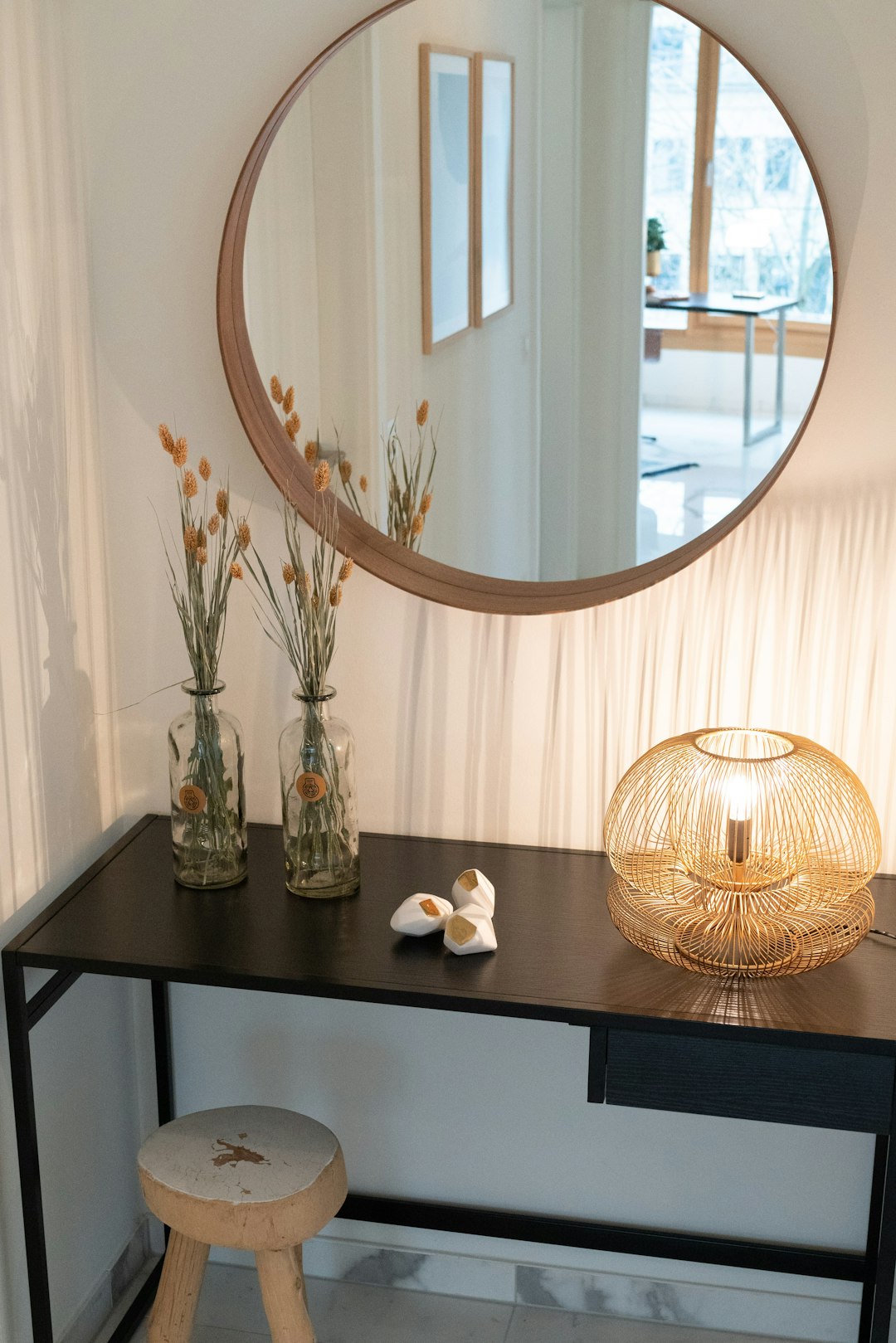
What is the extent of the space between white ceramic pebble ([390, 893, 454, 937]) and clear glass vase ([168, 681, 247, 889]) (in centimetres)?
29

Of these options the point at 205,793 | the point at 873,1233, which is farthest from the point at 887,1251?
the point at 205,793

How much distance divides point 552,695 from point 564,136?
74cm

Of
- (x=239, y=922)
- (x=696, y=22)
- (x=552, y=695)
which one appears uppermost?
(x=696, y=22)

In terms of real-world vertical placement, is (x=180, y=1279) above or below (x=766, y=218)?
below

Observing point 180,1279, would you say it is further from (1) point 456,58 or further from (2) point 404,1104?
(1) point 456,58

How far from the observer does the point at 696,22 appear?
5.12ft

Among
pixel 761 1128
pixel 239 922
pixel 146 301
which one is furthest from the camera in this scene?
pixel 761 1128

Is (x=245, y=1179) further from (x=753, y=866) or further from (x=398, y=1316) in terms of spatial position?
(x=753, y=866)

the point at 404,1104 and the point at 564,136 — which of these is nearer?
the point at 564,136

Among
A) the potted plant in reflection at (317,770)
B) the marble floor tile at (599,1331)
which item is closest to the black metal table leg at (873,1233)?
the marble floor tile at (599,1331)

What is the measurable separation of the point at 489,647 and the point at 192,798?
47cm

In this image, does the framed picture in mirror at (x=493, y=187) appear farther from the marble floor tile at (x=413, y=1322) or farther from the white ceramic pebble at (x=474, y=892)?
the marble floor tile at (x=413, y=1322)

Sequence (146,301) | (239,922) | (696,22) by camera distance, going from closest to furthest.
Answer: (696,22) < (239,922) < (146,301)

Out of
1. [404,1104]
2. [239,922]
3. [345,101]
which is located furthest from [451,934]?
[345,101]
